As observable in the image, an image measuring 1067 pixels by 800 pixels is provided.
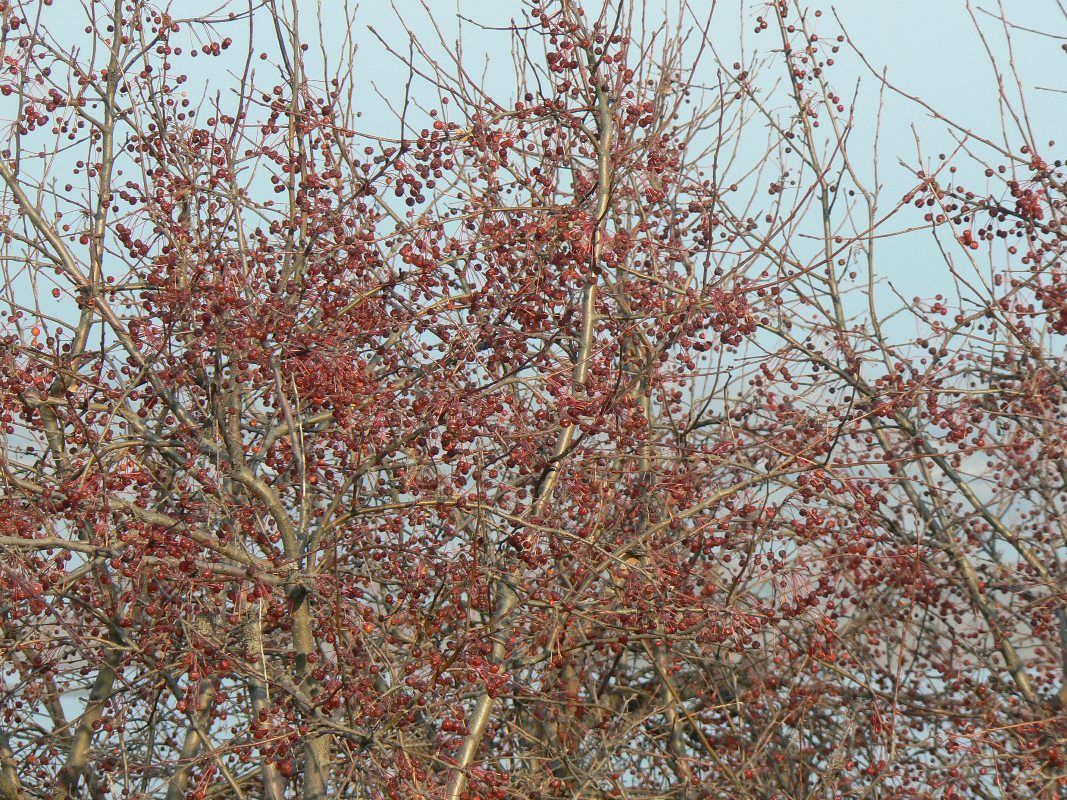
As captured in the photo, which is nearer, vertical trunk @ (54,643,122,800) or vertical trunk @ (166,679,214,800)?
vertical trunk @ (166,679,214,800)

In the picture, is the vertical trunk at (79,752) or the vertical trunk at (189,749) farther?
the vertical trunk at (79,752)

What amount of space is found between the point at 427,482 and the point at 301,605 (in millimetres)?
889

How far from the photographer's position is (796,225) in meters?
8.59

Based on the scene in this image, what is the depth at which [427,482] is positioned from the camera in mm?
5645

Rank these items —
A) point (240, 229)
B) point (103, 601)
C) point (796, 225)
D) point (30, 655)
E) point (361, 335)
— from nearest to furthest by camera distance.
Result: point (361, 335) → point (103, 601) → point (240, 229) → point (30, 655) → point (796, 225)

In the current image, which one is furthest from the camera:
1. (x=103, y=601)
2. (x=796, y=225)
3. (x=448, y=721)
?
(x=796, y=225)

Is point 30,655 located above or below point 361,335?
below

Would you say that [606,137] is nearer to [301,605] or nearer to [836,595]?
[301,605]

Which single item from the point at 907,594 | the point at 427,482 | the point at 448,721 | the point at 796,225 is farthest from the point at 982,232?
the point at 448,721

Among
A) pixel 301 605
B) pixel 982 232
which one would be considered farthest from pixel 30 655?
pixel 982 232

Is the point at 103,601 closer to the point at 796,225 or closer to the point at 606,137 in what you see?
the point at 606,137

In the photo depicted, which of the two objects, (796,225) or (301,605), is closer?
(301,605)

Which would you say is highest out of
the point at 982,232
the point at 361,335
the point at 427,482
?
the point at 982,232

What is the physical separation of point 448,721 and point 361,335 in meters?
1.80
